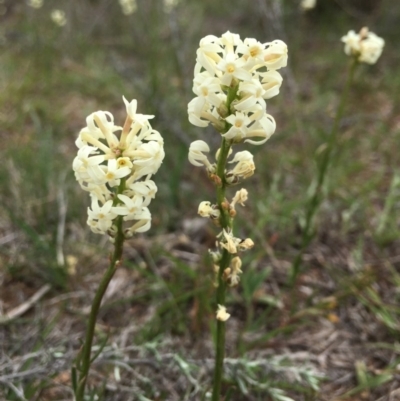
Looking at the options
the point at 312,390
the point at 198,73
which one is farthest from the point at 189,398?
the point at 198,73

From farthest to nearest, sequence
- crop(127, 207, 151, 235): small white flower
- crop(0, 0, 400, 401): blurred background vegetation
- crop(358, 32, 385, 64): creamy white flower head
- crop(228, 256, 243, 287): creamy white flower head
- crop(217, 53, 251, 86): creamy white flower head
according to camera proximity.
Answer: crop(358, 32, 385, 64): creamy white flower head, crop(0, 0, 400, 401): blurred background vegetation, crop(228, 256, 243, 287): creamy white flower head, crop(127, 207, 151, 235): small white flower, crop(217, 53, 251, 86): creamy white flower head

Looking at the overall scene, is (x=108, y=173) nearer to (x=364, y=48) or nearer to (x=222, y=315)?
(x=222, y=315)

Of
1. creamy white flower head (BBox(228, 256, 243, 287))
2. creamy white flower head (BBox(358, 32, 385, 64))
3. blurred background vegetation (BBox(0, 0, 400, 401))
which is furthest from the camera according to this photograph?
creamy white flower head (BBox(358, 32, 385, 64))

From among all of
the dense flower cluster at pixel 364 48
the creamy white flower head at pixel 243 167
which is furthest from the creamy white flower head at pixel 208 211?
the dense flower cluster at pixel 364 48

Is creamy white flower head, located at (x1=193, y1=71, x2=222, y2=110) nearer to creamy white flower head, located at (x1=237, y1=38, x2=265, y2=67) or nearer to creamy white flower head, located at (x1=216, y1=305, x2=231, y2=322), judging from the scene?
creamy white flower head, located at (x1=237, y1=38, x2=265, y2=67)

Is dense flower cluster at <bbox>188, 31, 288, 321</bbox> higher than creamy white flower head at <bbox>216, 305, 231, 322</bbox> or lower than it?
higher

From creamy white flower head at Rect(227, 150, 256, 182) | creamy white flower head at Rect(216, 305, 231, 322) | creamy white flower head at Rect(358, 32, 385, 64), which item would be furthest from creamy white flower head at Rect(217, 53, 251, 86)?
creamy white flower head at Rect(358, 32, 385, 64)
